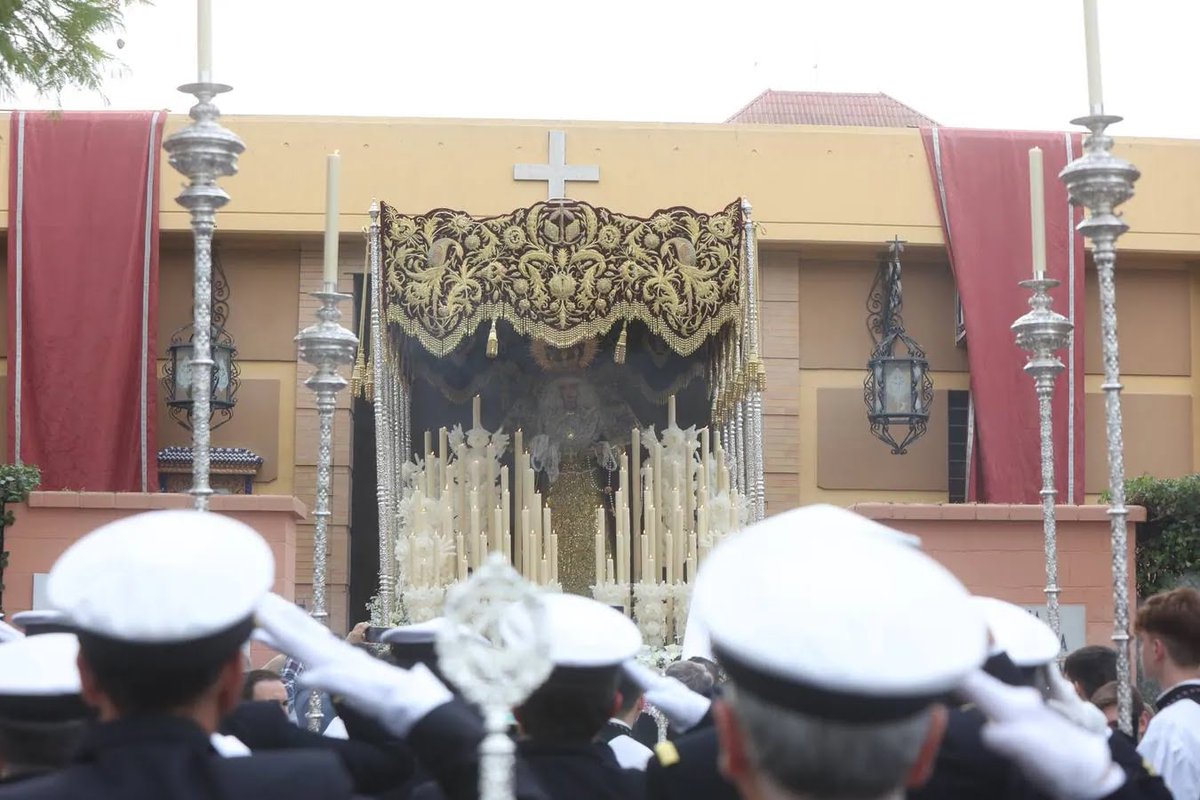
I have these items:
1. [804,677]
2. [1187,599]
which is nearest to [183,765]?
[804,677]

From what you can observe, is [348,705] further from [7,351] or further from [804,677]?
[7,351]

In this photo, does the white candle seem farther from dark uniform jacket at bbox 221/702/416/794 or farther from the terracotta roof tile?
the terracotta roof tile

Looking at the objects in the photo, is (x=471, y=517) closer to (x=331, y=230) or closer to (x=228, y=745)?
(x=331, y=230)

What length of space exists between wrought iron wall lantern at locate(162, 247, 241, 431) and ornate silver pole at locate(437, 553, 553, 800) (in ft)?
33.5

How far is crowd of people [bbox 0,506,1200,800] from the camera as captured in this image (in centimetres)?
152

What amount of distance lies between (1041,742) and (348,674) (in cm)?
80

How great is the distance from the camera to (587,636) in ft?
7.68

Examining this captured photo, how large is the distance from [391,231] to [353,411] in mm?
3765

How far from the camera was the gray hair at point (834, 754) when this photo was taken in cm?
150

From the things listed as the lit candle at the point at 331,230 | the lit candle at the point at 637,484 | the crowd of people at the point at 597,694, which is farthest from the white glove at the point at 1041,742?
the lit candle at the point at 637,484

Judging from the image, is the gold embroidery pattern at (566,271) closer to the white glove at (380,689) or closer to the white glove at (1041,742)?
the white glove at (380,689)

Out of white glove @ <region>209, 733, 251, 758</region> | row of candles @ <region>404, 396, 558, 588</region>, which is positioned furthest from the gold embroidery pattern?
white glove @ <region>209, 733, 251, 758</region>

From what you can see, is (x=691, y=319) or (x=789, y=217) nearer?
(x=691, y=319)

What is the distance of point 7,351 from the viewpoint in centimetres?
1202
